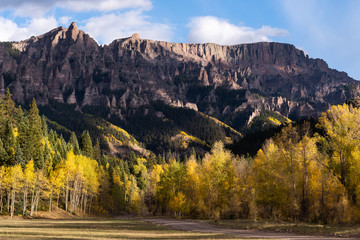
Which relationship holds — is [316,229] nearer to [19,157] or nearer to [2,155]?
[19,157]

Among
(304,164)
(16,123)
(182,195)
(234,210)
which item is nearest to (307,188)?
(304,164)

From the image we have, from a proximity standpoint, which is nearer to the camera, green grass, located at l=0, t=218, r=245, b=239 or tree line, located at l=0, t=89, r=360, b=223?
green grass, located at l=0, t=218, r=245, b=239

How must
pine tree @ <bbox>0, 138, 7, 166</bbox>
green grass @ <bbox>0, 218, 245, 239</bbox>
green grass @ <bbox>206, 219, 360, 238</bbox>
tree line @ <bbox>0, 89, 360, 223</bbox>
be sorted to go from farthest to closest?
1. pine tree @ <bbox>0, 138, 7, 166</bbox>
2. tree line @ <bbox>0, 89, 360, 223</bbox>
3. green grass @ <bbox>206, 219, 360, 238</bbox>
4. green grass @ <bbox>0, 218, 245, 239</bbox>

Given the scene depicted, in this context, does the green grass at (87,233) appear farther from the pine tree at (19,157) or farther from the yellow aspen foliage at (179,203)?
the pine tree at (19,157)

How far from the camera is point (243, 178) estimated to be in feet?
211

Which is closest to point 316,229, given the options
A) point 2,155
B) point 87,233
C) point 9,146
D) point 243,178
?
point 87,233

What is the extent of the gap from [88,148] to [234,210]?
275 feet

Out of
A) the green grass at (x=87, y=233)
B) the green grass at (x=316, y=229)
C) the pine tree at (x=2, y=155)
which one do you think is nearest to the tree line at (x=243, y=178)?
the pine tree at (x=2, y=155)

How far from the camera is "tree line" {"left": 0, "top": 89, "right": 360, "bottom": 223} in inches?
1804

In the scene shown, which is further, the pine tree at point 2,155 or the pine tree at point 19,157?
the pine tree at point 2,155

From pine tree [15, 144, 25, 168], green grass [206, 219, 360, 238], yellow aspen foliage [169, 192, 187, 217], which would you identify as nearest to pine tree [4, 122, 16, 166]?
pine tree [15, 144, 25, 168]

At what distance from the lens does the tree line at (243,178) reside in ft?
150

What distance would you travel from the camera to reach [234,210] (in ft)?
192

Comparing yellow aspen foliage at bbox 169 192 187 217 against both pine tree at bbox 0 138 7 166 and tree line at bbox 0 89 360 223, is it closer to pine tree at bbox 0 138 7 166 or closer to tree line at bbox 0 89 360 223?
tree line at bbox 0 89 360 223
